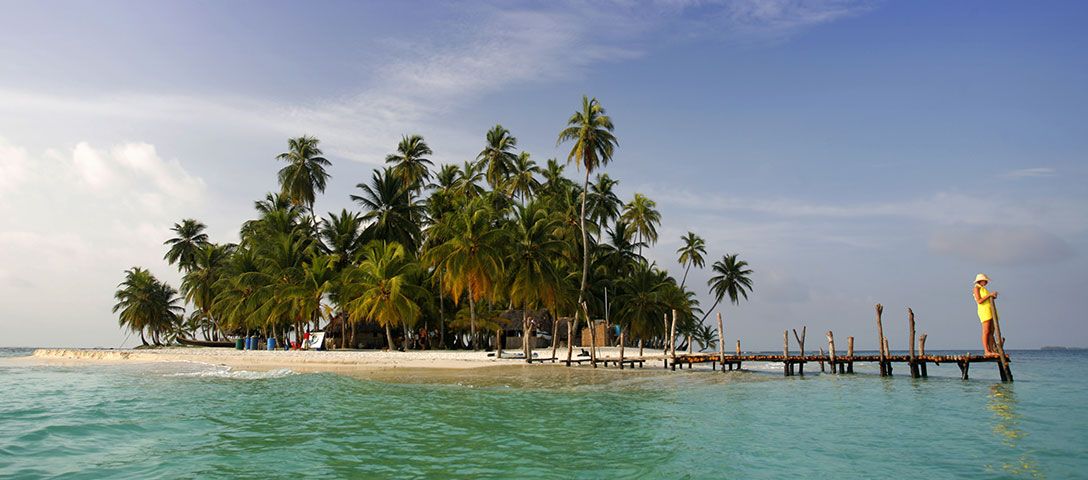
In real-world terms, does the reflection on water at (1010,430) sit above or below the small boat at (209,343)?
below

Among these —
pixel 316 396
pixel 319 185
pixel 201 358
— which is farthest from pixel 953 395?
pixel 319 185

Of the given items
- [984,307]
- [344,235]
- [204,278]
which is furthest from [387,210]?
[984,307]

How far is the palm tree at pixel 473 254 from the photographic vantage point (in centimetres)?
3681

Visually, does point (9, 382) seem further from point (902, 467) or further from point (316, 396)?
point (902, 467)

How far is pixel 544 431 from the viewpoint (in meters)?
12.8

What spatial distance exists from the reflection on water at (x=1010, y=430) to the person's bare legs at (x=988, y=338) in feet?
3.98

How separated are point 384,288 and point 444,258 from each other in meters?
3.76

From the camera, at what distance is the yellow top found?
816 inches

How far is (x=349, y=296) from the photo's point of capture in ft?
132

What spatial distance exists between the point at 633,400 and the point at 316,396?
8.82 m

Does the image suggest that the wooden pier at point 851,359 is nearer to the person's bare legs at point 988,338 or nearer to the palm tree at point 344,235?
the person's bare legs at point 988,338

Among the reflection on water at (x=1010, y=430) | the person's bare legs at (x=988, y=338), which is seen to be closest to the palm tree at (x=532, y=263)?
the person's bare legs at (x=988, y=338)

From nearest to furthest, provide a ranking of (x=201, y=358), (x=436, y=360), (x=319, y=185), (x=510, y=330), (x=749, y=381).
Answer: (x=749, y=381) < (x=436, y=360) < (x=201, y=358) < (x=510, y=330) < (x=319, y=185)

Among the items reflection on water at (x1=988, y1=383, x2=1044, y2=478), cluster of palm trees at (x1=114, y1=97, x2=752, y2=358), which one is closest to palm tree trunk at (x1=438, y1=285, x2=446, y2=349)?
cluster of palm trees at (x1=114, y1=97, x2=752, y2=358)
